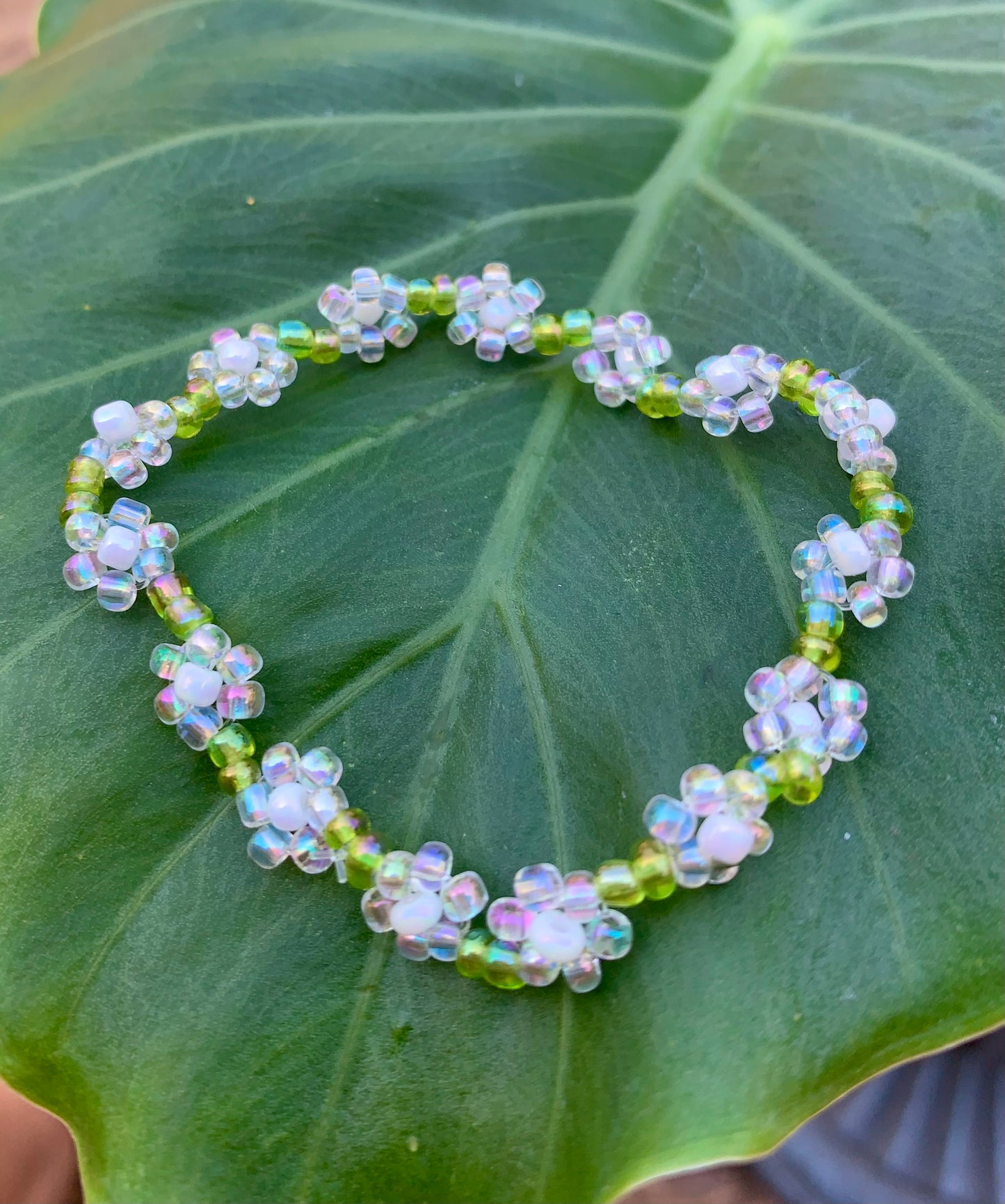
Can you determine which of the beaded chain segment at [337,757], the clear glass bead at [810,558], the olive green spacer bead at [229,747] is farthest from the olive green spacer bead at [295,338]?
the clear glass bead at [810,558]

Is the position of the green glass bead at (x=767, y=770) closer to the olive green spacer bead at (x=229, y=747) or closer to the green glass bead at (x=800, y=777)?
the green glass bead at (x=800, y=777)

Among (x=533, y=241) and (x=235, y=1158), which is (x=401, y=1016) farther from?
(x=533, y=241)

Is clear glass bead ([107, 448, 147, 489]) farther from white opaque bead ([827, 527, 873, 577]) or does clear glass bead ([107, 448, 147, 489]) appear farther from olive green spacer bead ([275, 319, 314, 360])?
white opaque bead ([827, 527, 873, 577])

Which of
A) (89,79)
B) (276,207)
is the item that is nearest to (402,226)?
(276,207)

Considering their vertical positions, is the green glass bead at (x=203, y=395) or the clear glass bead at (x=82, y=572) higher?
the green glass bead at (x=203, y=395)

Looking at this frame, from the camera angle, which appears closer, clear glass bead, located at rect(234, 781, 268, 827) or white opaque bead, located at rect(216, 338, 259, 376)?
clear glass bead, located at rect(234, 781, 268, 827)

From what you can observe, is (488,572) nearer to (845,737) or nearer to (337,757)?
(337,757)

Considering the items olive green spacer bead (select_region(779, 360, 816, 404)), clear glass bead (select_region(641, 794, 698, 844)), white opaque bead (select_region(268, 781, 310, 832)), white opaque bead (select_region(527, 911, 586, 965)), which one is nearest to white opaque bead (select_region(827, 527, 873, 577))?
olive green spacer bead (select_region(779, 360, 816, 404))
